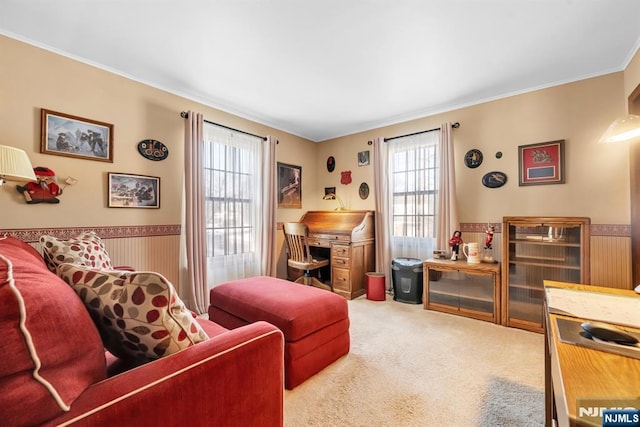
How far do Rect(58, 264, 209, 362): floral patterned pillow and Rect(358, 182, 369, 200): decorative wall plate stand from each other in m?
3.56

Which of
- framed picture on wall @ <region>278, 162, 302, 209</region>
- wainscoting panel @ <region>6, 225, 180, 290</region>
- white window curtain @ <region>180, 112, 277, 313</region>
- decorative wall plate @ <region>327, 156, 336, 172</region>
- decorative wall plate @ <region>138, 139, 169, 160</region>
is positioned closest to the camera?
wainscoting panel @ <region>6, 225, 180, 290</region>

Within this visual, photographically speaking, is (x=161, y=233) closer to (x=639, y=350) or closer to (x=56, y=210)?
(x=56, y=210)

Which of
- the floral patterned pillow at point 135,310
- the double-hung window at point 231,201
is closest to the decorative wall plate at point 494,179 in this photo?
the double-hung window at point 231,201

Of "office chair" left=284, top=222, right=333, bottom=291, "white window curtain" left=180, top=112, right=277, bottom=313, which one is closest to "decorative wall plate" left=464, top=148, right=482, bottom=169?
"office chair" left=284, top=222, right=333, bottom=291

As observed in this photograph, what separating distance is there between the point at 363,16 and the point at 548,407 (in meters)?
2.53

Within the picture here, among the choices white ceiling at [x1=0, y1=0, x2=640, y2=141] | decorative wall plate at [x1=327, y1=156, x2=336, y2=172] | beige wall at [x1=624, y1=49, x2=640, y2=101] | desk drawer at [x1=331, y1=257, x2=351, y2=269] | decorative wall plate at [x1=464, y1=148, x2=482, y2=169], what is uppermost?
white ceiling at [x1=0, y1=0, x2=640, y2=141]

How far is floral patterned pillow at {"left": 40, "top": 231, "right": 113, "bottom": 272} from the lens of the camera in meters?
1.53

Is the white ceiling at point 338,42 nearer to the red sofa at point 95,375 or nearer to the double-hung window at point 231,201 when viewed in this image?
the double-hung window at point 231,201

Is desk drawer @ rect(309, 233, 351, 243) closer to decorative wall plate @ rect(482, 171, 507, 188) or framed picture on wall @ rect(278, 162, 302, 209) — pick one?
framed picture on wall @ rect(278, 162, 302, 209)

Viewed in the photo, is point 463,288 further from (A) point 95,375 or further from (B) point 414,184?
(A) point 95,375

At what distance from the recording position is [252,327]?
3.67 feet

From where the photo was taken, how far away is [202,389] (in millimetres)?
869

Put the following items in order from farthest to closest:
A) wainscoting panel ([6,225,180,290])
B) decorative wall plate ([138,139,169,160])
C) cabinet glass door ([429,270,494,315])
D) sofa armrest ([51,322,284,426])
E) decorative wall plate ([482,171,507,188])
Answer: decorative wall plate ([482,171,507,188])
cabinet glass door ([429,270,494,315])
decorative wall plate ([138,139,169,160])
wainscoting panel ([6,225,180,290])
sofa armrest ([51,322,284,426])

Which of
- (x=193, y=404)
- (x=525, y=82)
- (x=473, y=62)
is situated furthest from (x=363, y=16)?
(x=193, y=404)
